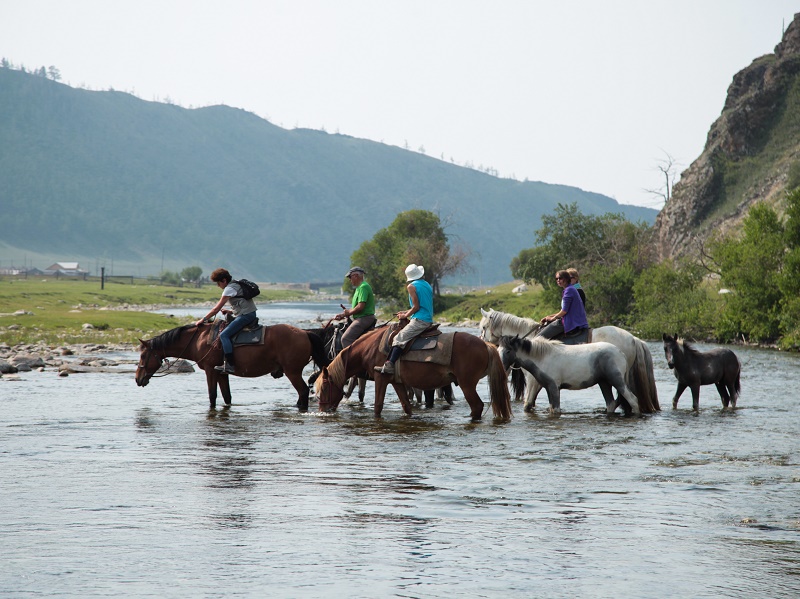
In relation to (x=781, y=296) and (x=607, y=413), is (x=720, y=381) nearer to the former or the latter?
(x=607, y=413)

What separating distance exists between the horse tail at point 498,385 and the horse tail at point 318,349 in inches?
174

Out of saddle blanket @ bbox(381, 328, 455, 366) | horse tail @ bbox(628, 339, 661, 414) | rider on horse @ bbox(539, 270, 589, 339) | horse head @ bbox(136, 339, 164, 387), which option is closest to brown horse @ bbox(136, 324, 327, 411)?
horse head @ bbox(136, 339, 164, 387)

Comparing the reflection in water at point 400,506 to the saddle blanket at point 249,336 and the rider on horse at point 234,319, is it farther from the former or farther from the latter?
the saddle blanket at point 249,336

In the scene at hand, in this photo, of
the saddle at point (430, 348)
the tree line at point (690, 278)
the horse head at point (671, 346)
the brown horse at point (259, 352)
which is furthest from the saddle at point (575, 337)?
the tree line at point (690, 278)

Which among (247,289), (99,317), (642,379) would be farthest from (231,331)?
(99,317)

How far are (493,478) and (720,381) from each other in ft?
33.1

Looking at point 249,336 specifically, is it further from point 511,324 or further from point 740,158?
point 740,158

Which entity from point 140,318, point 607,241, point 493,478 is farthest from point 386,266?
point 493,478

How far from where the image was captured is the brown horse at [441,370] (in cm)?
1686

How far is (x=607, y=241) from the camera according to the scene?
80.8 metres

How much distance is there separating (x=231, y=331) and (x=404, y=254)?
94.6 meters

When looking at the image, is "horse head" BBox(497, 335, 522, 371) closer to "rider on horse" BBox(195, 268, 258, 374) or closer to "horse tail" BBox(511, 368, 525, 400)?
"horse tail" BBox(511, 368, 525, 400)

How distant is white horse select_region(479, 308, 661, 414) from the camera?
61.1 ft

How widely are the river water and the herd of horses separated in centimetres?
76
